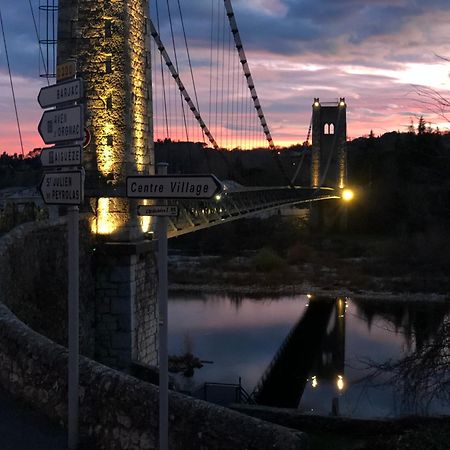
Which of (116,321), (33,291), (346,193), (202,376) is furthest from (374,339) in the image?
(346,193)

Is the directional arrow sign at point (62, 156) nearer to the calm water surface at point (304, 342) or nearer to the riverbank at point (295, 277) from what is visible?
the calm water surface at point (304, 342)

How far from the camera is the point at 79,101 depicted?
3875 millimetres

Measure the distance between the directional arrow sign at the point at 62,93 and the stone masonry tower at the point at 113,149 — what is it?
6248 millimetres

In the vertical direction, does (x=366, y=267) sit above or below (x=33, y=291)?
below

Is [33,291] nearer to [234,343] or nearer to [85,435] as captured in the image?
[85,435]

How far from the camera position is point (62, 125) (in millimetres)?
3932

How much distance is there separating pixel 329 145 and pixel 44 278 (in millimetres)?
51054

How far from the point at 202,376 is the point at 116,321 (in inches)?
320

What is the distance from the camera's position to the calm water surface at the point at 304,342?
625 inches

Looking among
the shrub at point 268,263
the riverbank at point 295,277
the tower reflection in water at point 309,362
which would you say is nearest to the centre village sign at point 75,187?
the tower reflection in water at point 309,362

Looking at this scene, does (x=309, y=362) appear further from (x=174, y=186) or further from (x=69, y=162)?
(x=174, y=186)

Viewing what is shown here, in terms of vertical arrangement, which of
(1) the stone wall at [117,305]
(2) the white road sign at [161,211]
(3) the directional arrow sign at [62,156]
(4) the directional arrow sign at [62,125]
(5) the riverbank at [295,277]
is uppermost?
(4) the directional arrow sign at [62,125]

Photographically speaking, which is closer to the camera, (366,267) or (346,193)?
(366,267)

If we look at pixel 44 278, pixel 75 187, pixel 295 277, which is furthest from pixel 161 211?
pixel 295 277
